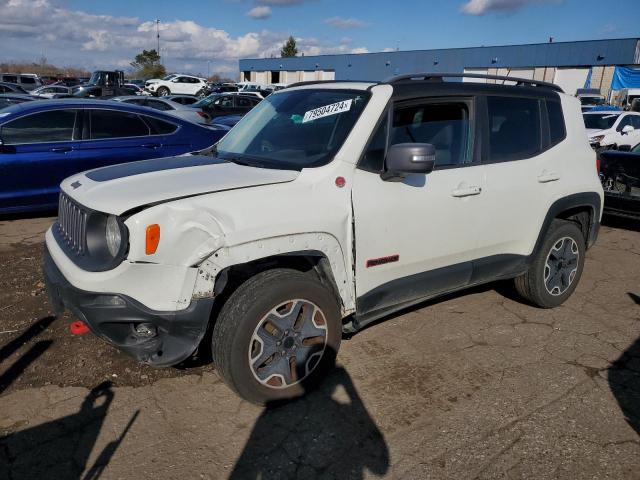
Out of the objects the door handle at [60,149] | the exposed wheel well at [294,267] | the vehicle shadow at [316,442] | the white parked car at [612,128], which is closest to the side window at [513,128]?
the exposed wheel well at [294,267]

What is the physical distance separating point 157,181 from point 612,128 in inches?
570

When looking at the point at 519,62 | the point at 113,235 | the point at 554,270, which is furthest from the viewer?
the point at 519,62

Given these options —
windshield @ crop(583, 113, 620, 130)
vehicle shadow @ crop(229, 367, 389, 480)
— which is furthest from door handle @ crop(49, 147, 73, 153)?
windshield @ crop(583, 113, 620, 130)

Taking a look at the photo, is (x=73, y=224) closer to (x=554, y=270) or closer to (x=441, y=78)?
(x=441, y=78)

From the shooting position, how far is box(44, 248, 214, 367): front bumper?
8.45ft

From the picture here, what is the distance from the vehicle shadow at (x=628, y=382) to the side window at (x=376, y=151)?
2056mm

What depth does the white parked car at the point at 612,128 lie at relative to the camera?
1354 centimetres

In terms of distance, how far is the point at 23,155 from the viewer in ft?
20.5

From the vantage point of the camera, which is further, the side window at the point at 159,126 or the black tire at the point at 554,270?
the side window at the point at 159,126

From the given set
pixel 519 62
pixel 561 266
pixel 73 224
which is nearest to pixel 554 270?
pixel 561 266

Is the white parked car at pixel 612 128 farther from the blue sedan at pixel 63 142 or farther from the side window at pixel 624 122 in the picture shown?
the blue sedan at pixel 63 142

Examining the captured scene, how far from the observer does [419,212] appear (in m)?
3.31

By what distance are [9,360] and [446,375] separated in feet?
9.58

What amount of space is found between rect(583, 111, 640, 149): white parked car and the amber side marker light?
13.3 metres
